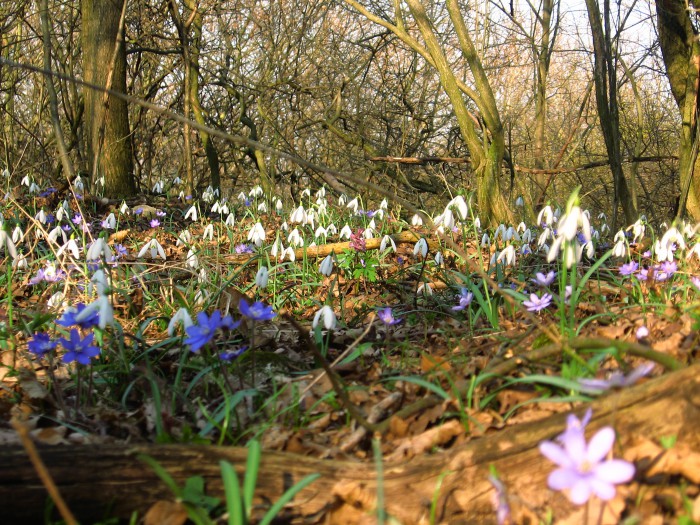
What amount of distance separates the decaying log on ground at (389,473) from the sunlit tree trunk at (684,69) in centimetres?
474

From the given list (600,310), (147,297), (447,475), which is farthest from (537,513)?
(147,297)

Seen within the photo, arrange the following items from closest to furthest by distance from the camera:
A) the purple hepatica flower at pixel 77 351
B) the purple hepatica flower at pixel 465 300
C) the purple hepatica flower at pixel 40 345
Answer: the purple hepatica flower at pixel 77 351, the purple hepatica flower at pixel 40 345, the purple hepatica flower at pixel 465 300

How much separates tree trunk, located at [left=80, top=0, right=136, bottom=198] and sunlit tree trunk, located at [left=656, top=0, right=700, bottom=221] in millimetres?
6101

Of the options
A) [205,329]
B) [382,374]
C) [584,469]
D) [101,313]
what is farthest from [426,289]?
[584,469]

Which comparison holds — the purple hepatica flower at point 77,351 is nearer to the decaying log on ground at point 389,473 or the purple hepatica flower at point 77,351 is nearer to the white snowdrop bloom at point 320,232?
the decaying log on ground at point 389,473

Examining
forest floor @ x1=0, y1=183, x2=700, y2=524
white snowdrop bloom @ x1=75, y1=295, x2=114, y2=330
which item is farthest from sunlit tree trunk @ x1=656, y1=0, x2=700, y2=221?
white snowdrop bloom @ x1=75, y1=295, x2=114, y2=330

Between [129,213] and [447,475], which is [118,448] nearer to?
[447,475]

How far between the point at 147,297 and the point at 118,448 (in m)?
2.11

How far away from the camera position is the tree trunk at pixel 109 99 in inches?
284

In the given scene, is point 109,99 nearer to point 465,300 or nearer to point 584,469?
point 465,300

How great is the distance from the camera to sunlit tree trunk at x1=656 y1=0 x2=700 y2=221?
218 inches

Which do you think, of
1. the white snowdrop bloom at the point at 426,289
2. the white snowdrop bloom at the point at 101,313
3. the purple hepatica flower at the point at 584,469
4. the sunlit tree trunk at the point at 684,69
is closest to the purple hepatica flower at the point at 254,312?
the white snowdrop bloom at the point at 101,313

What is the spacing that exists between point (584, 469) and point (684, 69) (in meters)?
5.97

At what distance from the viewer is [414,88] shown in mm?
10953
